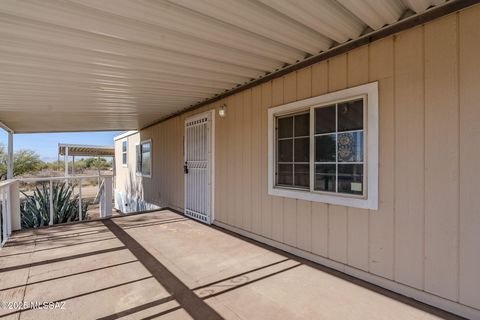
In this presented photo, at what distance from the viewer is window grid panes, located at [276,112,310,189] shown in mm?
3279

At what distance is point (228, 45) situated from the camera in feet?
8.81

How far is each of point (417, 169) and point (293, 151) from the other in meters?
1.49

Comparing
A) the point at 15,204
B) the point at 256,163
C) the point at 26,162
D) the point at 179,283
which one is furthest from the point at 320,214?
the point at 26,162

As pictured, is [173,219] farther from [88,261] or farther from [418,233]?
[418,233]

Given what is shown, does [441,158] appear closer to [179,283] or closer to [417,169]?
[417,169]

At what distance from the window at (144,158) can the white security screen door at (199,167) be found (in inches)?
119

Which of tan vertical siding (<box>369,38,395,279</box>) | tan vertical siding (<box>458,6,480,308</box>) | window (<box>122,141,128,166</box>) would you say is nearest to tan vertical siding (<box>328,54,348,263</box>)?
tan vertical siding (<box>369,38,395,279</box>)

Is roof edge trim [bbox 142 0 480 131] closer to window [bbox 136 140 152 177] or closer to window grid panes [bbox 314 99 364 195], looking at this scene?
window grid panes [bbox 314 99 364 195]

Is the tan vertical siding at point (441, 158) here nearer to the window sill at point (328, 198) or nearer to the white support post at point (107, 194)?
the window sill at point (328, 198)

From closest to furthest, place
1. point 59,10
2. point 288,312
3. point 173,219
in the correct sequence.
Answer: point 59,10 → point 288,312 → point 173,219

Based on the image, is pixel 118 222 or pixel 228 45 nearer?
pixel 228 45

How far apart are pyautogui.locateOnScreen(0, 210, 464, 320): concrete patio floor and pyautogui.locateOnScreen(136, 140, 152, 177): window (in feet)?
15.2

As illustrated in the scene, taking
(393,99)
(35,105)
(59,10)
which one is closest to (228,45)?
(59,10)

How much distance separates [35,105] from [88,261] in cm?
355
